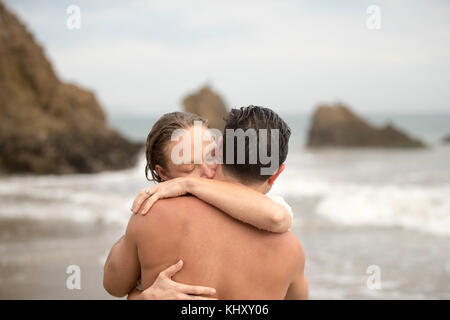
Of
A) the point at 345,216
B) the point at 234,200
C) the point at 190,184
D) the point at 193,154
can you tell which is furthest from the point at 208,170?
the point at 345,216

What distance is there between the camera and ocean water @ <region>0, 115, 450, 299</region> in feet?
20.8

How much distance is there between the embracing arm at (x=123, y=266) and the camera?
182 cm

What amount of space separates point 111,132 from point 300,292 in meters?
20.5

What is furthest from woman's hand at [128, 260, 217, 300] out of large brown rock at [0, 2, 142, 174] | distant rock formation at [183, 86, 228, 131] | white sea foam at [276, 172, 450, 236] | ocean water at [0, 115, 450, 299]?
distant rock formation at [183, 86, 228, 131]

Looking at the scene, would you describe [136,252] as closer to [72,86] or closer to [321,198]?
[321,198]

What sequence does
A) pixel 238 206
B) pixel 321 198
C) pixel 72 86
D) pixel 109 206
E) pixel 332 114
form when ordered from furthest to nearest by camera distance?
pixel 332 114 < pixel 72 86 < pixel 321 198 < pixel 109 206 < pixel 238 206

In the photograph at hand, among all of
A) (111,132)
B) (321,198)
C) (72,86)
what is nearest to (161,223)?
(321,198)

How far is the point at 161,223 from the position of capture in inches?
69.1

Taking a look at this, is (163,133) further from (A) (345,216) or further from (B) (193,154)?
(A) (345,216)

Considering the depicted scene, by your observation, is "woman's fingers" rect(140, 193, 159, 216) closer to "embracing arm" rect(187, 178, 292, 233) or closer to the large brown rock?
"embracing arm" rect(187, 178, 292, 233)

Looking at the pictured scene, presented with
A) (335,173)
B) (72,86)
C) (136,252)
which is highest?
(72,86)

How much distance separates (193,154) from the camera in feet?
6.77

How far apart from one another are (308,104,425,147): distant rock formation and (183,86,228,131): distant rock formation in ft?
24.7
